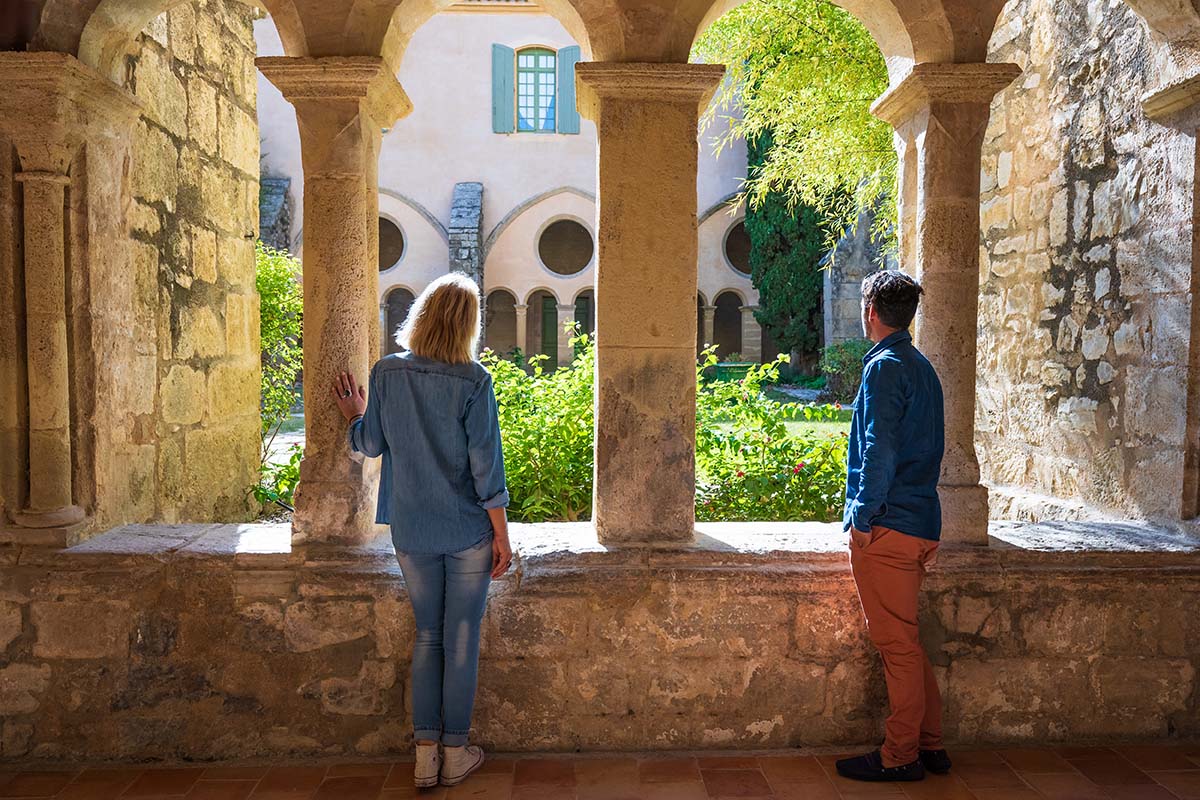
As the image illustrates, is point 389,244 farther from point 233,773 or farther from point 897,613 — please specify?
point 897,613

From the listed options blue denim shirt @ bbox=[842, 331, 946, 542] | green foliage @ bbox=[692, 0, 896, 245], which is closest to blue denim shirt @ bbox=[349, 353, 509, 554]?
blue denim shirt @ bbox=[842, 331, 946, 542]

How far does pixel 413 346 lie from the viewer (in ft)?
7.72

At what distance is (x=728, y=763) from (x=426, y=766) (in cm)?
89

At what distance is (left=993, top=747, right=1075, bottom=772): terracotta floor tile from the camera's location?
2.65 meters

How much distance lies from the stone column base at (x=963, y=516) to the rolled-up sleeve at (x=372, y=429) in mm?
1728

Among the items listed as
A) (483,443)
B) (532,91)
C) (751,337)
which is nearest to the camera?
(483,443)

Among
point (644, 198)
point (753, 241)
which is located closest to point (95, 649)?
point (644, 198)

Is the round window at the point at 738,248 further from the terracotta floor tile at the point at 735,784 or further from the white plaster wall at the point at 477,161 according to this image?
the terracotta floor tile at the point at 735,784

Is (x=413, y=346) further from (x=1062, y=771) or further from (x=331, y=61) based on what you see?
(x=1062, y=771)

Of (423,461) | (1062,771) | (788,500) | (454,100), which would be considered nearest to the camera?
(423,461)

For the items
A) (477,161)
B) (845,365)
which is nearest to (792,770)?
(845,365)

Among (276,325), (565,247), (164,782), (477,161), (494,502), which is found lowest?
(164,782)

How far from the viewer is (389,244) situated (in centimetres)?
1800

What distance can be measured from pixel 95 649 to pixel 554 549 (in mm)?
1405
